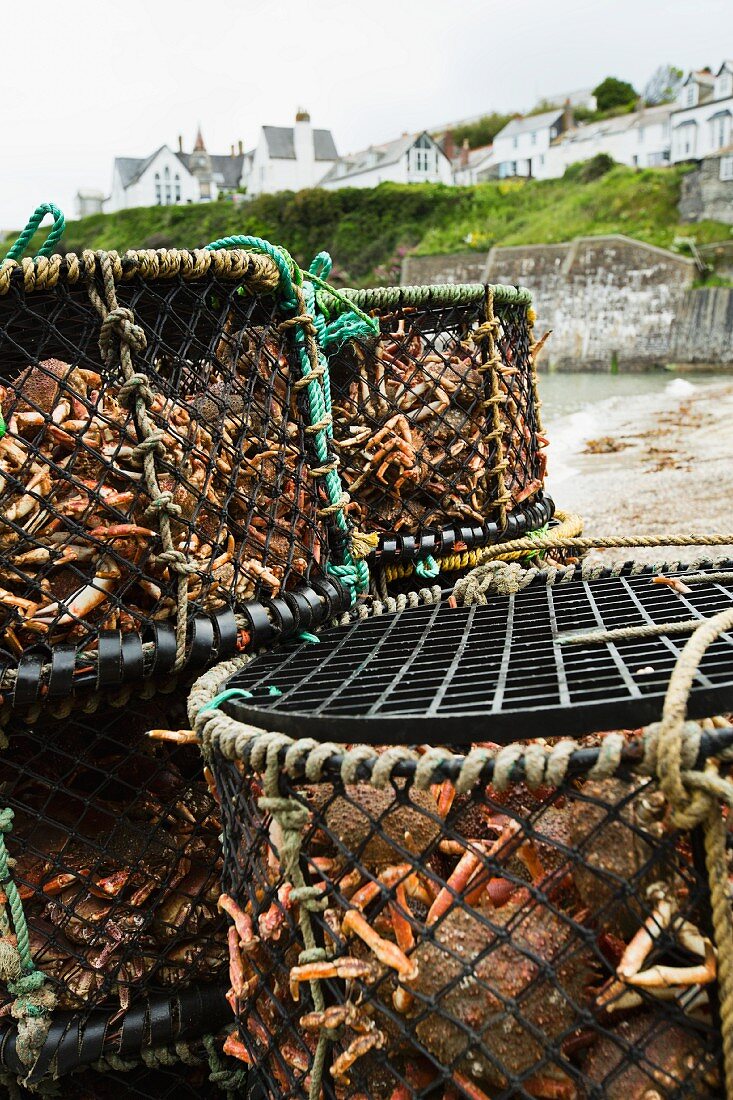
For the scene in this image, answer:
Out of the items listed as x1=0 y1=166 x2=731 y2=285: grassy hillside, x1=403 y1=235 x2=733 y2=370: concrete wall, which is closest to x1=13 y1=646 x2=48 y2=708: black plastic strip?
x1=403 y1=235 x2=733 y2=370: concrete wall

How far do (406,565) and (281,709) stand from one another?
43.8 inches

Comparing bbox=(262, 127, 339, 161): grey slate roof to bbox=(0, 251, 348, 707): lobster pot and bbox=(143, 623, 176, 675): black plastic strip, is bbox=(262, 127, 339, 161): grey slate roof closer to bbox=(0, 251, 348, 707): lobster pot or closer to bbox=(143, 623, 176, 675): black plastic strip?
bbox=(0, 251, 348, 707): lobster pot

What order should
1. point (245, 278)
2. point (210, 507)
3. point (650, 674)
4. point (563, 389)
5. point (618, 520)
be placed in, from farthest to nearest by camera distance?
point (563, 389), point (618, 520), point (245, 278), point (210, 507), point (650, 674)

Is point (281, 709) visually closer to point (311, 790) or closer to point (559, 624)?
point (311, 790)

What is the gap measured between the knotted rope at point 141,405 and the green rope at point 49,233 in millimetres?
192

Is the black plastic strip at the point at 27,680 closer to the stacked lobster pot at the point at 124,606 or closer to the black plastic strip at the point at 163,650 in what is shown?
the stacked lobster pot at the point at 124,606

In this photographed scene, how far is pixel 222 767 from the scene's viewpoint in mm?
1338

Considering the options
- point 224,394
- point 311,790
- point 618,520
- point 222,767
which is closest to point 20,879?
point 222,767

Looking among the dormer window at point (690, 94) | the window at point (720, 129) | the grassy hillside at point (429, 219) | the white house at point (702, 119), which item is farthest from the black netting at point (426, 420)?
the dormer window at point (690, 94)

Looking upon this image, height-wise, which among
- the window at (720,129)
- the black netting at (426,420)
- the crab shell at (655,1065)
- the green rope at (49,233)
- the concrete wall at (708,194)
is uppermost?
the window at (720,129)

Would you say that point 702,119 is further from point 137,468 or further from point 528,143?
point 137,468

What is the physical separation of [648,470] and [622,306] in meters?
23.8

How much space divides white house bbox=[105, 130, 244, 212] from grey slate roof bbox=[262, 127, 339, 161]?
8.59 meters

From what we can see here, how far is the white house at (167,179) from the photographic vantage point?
70.2 meters
